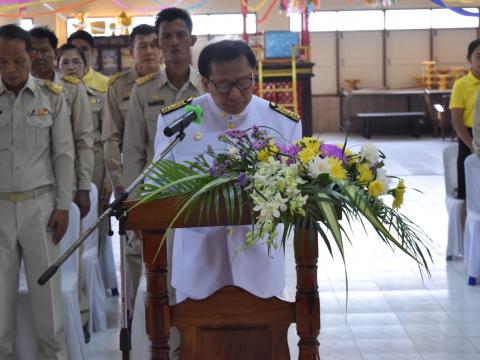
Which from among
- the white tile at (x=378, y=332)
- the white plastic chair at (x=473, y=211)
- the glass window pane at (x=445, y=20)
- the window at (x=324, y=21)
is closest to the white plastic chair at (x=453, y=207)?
the white plastic chair at (x=473, y=211)

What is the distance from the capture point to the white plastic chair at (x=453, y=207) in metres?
6.00

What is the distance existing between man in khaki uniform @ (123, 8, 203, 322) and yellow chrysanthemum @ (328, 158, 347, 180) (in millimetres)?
1923

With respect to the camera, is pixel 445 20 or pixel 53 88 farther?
pixel 445 20

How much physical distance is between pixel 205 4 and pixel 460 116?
12.1m

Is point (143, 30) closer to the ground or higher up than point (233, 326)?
higher up

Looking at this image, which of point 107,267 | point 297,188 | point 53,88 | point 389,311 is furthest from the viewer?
point 107,267

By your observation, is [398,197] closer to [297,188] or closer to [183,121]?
[297,188]

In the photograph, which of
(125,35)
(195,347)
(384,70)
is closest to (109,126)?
(195,347)

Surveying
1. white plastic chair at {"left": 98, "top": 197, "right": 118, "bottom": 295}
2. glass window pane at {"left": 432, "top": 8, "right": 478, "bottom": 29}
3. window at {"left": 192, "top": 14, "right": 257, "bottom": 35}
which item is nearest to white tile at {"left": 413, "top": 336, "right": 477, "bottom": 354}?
white plastic chair at {"left": 98, "top": 197, "right": 118, "bottom": 295}

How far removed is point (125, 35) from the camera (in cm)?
1694

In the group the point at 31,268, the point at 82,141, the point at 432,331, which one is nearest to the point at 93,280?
the point at 82,141

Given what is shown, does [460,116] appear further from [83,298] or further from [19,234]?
[19,234]

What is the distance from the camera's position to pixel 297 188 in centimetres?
196

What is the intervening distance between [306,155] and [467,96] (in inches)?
166
